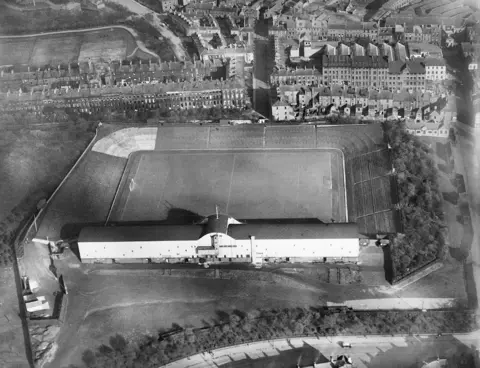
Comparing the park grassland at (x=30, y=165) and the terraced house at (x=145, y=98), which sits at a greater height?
the terraced house at (x=145, y=98)

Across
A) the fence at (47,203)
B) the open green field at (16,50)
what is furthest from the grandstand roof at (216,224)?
the open green field at (16,50)

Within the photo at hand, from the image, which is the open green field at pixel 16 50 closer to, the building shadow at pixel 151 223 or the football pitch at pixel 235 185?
the football pitch at pixel 235 185

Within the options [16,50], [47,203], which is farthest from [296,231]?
[16,50]

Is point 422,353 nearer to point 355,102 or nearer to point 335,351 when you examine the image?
point 335,351

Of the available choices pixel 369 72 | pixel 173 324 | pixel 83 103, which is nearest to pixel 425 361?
pixel 173 324

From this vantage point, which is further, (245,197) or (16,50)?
(16,50)
